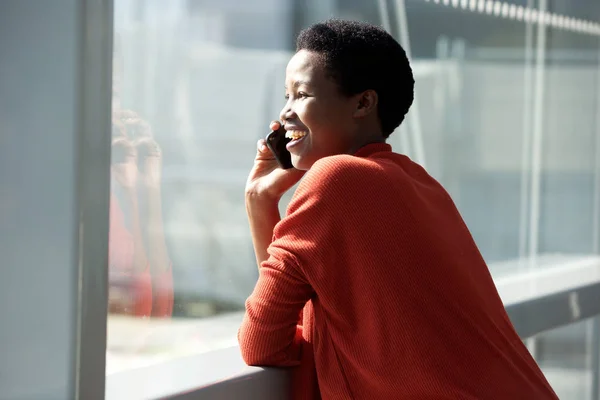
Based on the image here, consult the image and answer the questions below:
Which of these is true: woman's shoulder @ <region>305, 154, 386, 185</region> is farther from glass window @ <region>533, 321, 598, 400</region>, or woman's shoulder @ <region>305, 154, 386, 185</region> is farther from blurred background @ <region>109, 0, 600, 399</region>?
glass window @ <region>533, 321, 598, 400</region>

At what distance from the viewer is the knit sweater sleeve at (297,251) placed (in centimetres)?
154

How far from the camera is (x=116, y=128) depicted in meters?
1.72

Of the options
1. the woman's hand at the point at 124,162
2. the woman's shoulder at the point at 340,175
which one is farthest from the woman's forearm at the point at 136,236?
the woman's shoulder at the point at 340,175

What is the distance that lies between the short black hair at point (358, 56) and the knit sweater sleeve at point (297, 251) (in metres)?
0.25

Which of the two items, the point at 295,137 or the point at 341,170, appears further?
the point at 295,137

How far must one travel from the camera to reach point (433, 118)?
359cm

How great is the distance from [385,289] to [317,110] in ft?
1.36

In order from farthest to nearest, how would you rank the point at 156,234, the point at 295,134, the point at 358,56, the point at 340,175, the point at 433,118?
the point at 433,118 < the point at 156,234 < the point at 295,134 < the point at 358,56 < the point at 340,175

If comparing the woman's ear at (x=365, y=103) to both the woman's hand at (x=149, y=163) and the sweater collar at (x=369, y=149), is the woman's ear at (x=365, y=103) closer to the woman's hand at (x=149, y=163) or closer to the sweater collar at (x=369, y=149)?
the sweater collar at (x=369, y=149)

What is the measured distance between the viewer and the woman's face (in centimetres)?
174

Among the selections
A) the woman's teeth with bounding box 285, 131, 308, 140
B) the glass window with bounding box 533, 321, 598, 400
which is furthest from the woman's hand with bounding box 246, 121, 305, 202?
the glass window with bounding box 533, 321, 598, 400

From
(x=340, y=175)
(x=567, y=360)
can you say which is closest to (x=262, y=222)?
(x=340, y=175)

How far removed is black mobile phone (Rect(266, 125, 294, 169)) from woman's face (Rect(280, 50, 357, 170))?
0.57 feet

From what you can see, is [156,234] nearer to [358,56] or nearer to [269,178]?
[269,178]
